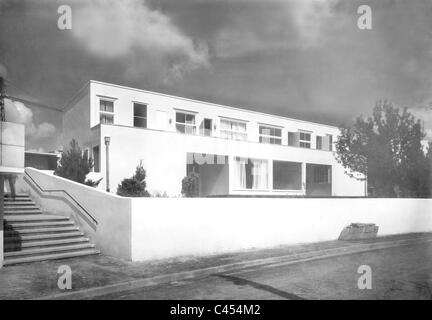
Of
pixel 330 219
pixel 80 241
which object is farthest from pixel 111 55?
pixel 330 219

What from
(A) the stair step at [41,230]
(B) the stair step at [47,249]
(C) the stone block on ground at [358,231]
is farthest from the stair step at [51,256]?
(C) the stone block on ground at [358,231]

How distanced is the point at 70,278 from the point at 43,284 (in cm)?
52

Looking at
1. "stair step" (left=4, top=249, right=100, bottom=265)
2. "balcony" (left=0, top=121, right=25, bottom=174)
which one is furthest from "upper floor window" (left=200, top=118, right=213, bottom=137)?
"balcony" (left=0, top=121, right=25, bottom=174)

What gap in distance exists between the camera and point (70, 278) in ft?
25.1

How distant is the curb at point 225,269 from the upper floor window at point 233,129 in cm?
1356

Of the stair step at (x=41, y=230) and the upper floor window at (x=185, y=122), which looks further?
the upper floor window at (x=185, y=122)

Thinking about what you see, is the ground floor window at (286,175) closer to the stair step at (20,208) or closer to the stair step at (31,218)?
the stair step at (20,208)

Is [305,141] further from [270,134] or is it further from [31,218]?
[31,218]

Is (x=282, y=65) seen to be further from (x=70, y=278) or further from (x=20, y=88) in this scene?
(x=70, y=278)

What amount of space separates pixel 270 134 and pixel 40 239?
2062 centimetres

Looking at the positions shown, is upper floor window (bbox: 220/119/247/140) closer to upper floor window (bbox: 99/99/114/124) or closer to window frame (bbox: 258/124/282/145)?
window frame (bbox: 258/124/282/145)

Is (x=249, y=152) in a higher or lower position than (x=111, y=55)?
lower

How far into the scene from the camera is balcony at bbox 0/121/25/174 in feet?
27.1

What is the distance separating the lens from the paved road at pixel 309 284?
6.78 meters
